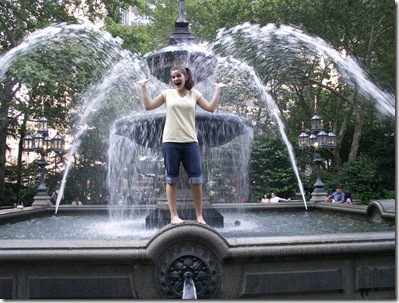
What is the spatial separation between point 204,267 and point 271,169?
920 inches

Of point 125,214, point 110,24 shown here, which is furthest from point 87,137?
point 125,214

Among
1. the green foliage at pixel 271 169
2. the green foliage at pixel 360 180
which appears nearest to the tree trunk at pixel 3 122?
the green foliage at pixel 271 169

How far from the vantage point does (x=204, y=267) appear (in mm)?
4105

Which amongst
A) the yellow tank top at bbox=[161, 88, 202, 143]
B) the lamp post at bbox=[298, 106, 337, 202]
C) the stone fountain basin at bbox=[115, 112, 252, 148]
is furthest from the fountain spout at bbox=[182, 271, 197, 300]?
the lamp post at bbox=[298, 106, 337, 202]

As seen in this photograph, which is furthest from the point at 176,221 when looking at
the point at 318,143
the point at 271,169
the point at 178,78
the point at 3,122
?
the point at 271,169

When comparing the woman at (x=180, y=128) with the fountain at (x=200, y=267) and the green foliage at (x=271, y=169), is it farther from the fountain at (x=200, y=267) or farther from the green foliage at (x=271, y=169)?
the green foliage at (x=271, y=169)

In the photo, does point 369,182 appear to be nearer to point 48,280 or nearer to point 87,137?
point 87,137

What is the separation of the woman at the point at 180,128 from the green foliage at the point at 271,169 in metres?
21.1

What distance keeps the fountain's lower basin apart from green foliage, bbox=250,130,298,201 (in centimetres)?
2136

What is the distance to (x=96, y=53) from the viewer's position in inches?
758

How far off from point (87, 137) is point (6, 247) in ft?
82.5

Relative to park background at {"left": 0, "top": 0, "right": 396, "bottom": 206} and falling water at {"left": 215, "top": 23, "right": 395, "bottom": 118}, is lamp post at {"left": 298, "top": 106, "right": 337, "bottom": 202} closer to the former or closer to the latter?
falling water at {"left": 215, "top": 23, "right": 395, "bottom": 118}

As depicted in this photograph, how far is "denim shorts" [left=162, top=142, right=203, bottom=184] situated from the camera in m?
4.77

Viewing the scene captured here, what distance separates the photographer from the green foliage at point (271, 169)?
85.5ft
